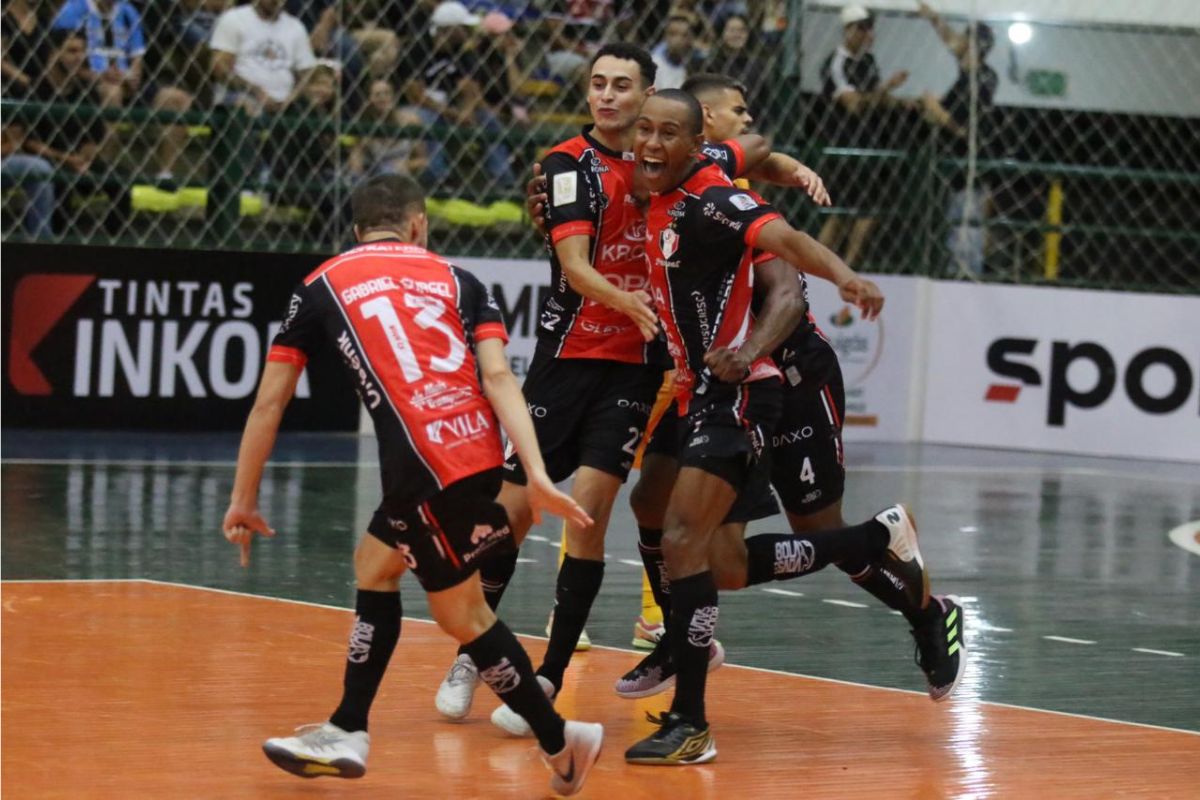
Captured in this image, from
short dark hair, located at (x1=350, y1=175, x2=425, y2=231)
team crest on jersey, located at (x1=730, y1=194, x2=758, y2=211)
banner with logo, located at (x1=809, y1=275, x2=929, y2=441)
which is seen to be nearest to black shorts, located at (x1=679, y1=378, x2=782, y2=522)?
team crest on jersey, located at (x1=730, y1=194, x2=758, y2=211)

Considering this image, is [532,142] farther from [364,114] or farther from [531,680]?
[531,680]

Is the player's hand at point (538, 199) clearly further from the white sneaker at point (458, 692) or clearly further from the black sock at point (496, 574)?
the white sneaker at point (458, 692)

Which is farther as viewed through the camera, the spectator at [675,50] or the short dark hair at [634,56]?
the spectator at [675,50]

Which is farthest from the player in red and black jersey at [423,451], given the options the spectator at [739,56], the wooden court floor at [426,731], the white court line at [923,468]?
the spectator at [739,56]

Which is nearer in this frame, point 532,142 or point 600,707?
point 600,707

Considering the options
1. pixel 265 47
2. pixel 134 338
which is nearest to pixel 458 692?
pixel 134 338

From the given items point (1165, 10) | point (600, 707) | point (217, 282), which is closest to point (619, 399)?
point (600, 707)

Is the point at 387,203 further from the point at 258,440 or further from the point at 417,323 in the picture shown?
the point at 258,440

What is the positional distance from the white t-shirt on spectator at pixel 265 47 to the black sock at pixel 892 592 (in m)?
8.36

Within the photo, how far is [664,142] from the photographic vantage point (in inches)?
234

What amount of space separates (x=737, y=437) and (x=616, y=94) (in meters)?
1.32

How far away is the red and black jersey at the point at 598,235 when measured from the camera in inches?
252

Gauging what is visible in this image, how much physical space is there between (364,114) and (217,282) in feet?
5.27

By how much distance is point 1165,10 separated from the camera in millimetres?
16422
